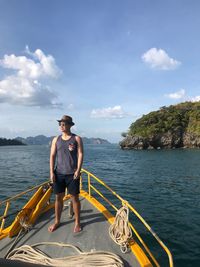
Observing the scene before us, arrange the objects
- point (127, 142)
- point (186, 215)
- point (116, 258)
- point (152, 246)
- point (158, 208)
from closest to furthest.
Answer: point (116, 258) < point (152, 246) < point (186, 215) < point (158, 208) < point (127, 142)

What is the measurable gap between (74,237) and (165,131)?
94.6 metres

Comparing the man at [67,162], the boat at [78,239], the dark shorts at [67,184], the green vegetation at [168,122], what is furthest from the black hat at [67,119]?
the green vegetation at [168,122]

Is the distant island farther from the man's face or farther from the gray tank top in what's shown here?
the man's face

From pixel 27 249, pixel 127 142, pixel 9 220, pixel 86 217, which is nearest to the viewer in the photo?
pixel 27 249

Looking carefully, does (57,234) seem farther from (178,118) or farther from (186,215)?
(178,118)

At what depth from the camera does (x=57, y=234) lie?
5.81 m

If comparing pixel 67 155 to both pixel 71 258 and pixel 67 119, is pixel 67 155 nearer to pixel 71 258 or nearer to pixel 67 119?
pixel 67 119

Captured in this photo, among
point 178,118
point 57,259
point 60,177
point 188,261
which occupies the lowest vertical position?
A: point 188,261

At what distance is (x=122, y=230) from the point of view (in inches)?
221

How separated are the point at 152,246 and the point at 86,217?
3.37m

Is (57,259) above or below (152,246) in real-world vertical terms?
above

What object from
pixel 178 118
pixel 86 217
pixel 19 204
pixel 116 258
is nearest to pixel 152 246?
pixel 86 217

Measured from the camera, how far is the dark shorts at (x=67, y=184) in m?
5.79

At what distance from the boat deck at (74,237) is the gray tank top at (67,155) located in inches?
55.5
